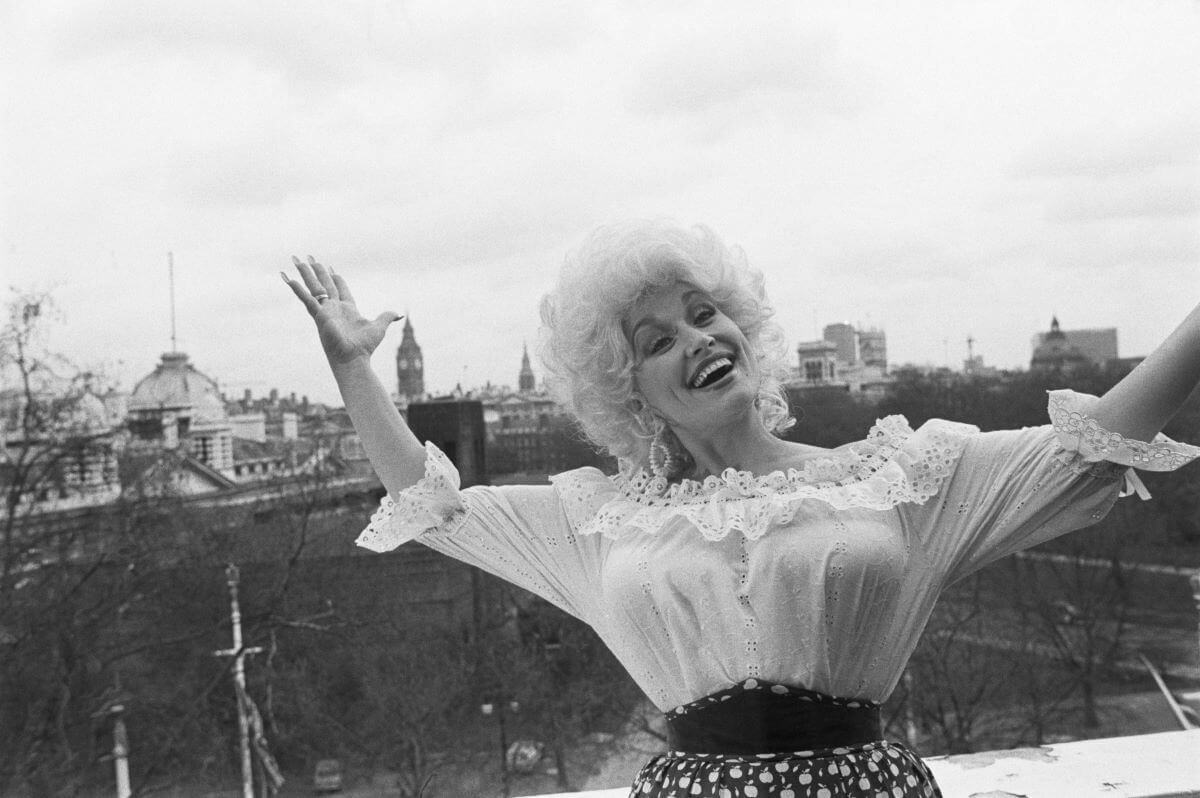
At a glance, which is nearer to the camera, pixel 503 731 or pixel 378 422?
pixel 378 422

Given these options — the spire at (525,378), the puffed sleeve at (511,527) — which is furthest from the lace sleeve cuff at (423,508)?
the spire at (525,378)

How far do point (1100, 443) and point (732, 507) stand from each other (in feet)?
1.15

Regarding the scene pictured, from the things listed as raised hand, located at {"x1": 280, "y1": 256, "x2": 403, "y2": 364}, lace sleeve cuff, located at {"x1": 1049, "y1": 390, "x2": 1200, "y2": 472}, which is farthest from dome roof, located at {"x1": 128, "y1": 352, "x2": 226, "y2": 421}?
lace sleeve cuff, located at {"x1": 1049, "y1": 390, "x2": 1200, "y2": 472}

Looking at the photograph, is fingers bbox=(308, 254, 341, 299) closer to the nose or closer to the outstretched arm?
the outstretched arm

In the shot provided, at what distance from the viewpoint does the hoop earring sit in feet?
4.40

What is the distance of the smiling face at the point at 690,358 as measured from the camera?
1.26 m

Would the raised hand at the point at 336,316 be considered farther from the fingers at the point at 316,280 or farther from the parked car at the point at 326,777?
the parked car at the point at 326,777

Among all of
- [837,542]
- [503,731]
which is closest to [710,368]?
[837,542]

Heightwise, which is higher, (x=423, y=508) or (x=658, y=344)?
(x=658, y=344)

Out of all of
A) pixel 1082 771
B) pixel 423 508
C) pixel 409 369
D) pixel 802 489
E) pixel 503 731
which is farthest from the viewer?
pixel 503 731

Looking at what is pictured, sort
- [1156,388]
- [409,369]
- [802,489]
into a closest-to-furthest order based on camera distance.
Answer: [1156,388] < [802,489] < [409,369]

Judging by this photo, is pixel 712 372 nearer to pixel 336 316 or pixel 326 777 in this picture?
pixel 336 316

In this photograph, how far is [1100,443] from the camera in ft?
3.62

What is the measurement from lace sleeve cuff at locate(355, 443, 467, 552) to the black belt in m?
0.36
